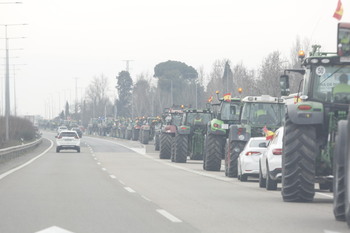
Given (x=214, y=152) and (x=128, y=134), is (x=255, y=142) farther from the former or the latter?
(x=128, y=134)

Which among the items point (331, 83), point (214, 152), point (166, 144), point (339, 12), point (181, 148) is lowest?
point (166, 144)

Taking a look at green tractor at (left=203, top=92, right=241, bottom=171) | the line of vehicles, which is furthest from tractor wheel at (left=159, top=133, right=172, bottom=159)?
the line of vehicles

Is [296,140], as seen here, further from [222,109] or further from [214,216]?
[222,109]

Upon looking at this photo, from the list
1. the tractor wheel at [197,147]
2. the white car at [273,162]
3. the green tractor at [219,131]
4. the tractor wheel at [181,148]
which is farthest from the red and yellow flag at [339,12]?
the tractor wheel at [197,147]

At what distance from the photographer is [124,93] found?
186m

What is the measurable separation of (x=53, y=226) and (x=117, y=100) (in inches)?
7001

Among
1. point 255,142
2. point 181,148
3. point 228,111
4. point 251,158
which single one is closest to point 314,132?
point 251,158

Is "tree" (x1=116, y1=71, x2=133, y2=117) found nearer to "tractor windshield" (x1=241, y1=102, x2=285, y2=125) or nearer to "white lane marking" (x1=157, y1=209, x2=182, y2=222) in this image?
"tractor windshield" (x1=241, y1=102, x2=285, y2=125)

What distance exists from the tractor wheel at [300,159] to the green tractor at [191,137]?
24.6m

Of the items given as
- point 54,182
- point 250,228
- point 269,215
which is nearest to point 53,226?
point 250,228

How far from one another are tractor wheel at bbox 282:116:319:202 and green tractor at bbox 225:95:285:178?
40.1 feet

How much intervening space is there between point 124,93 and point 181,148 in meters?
144

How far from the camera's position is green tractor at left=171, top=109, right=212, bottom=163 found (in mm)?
41719

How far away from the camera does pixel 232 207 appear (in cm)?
1587
